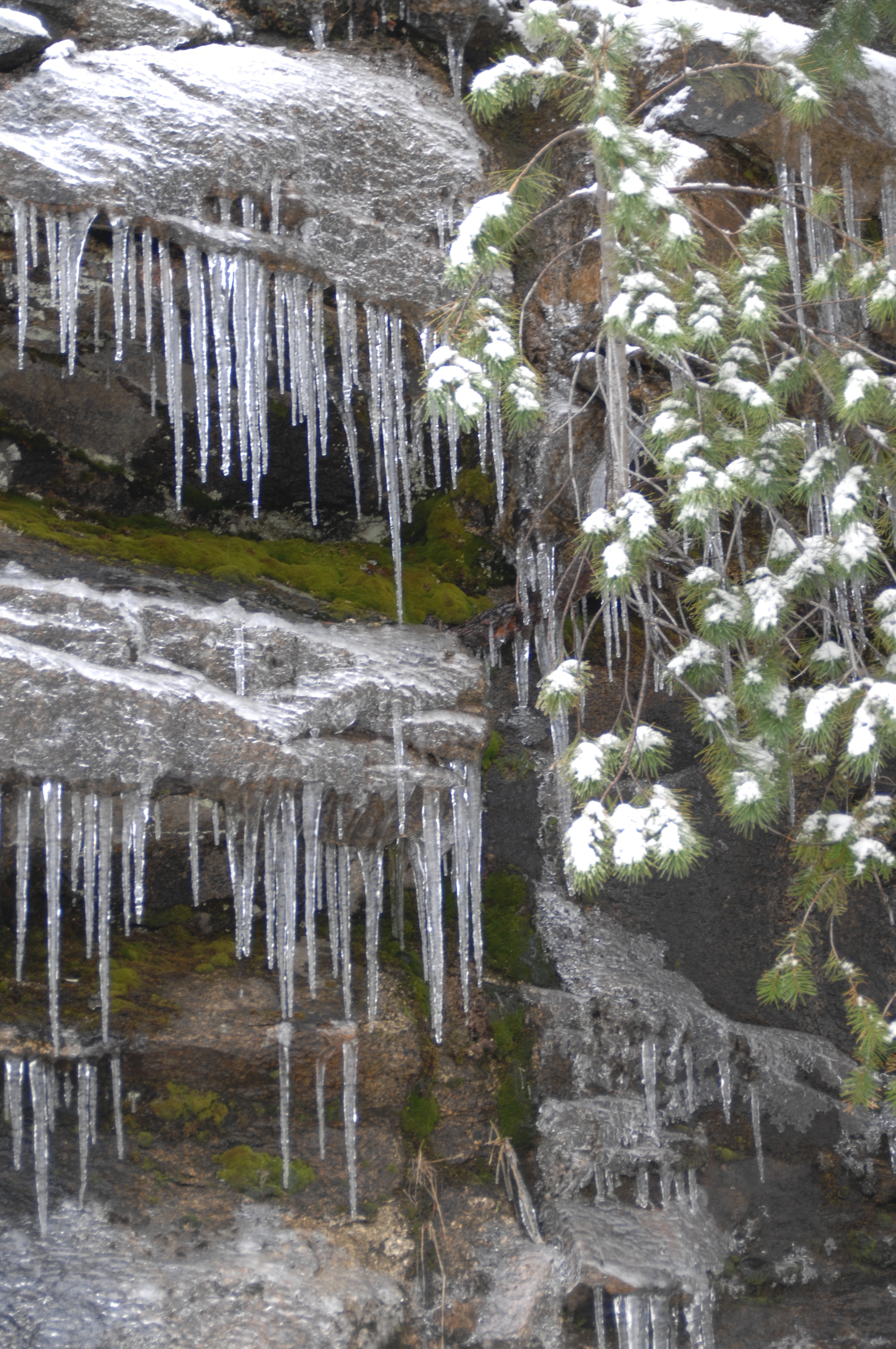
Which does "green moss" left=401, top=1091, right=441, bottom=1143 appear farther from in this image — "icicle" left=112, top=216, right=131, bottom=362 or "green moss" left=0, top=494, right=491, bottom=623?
"icicle" left=112, top=216, right=131, bottom=362

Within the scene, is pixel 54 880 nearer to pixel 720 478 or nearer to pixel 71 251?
pixel 71 251

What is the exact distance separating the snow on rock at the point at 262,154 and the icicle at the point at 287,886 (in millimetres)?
2358

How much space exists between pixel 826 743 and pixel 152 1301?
3233 millimetres

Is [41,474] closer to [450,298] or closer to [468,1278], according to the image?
[450,298]

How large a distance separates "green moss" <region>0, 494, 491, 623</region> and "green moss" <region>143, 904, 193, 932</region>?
5.34 ft

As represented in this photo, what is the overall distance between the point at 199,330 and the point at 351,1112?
3485 mm

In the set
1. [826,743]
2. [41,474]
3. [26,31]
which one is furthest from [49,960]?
[26,31]

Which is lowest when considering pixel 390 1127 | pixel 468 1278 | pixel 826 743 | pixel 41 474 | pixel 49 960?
pixel 468 1278

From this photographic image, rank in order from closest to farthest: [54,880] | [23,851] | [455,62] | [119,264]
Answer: [23,851]
[54,880]
[119,264]
[455,62]

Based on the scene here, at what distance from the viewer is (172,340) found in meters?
4.30

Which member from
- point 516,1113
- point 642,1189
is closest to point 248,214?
point 516,1113

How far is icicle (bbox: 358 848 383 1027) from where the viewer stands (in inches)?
173

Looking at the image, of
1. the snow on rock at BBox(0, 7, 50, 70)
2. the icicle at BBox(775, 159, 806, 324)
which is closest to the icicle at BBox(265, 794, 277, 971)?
the icicle at BBox(775, 159, 806, 324)

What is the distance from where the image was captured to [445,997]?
4.90 m
